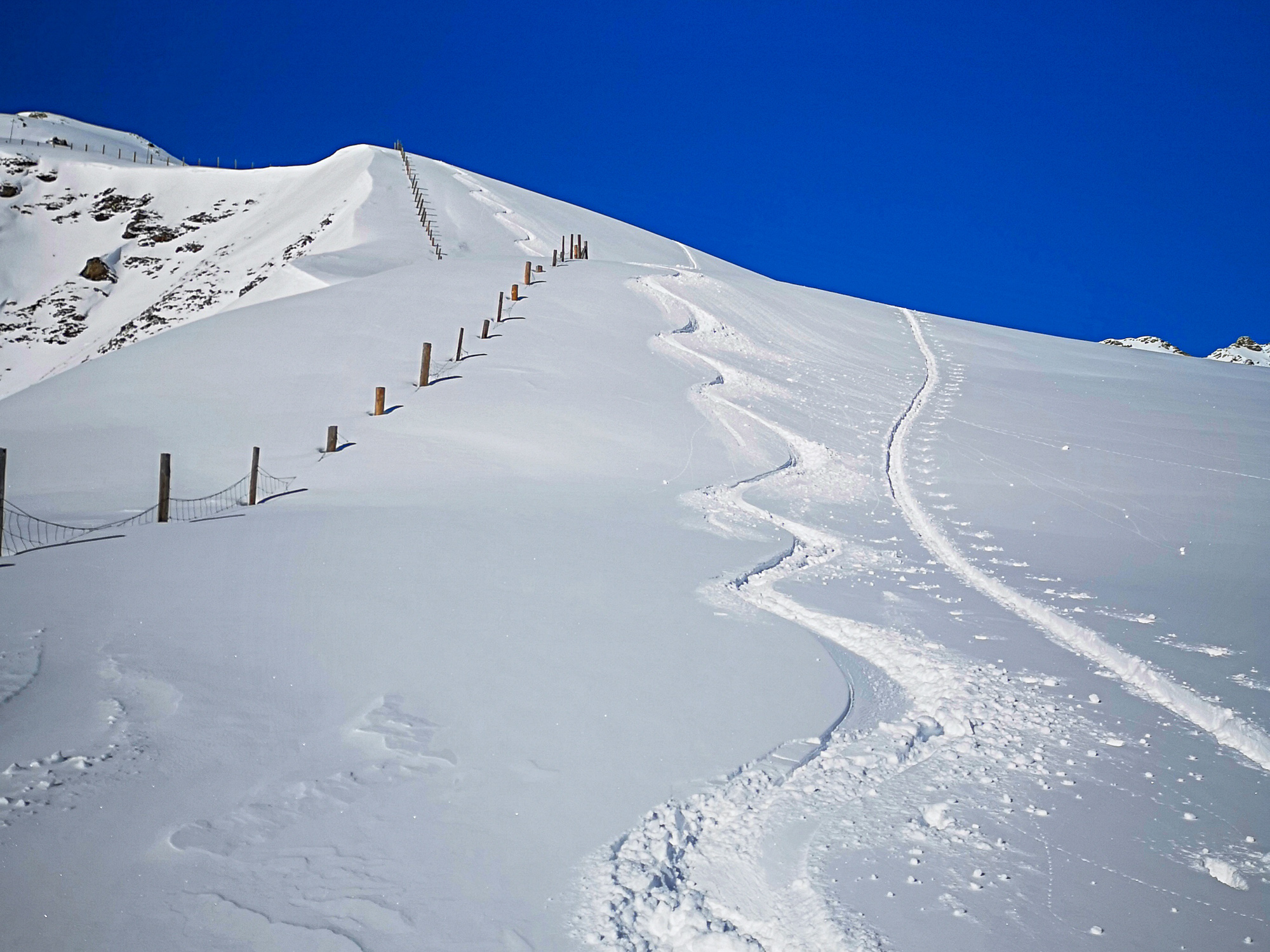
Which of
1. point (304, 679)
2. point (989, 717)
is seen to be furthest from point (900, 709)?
point (304, 679)

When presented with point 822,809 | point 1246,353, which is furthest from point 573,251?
point 1246,353

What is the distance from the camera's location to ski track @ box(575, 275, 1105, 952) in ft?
13.3

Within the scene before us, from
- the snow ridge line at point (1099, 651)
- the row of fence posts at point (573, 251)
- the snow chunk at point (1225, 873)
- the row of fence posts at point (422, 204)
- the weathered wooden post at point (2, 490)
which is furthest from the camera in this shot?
the row of fence posts at point (422, 204)

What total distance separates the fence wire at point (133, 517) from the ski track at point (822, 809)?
740 cm

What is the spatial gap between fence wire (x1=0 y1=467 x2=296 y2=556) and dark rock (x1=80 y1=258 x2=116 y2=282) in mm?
41796

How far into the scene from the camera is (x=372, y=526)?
10180 mm

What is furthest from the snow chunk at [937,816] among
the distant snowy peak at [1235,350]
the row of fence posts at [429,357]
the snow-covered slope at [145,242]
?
the distant snowy peak at [1235,350]

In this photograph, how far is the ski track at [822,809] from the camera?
4.04m

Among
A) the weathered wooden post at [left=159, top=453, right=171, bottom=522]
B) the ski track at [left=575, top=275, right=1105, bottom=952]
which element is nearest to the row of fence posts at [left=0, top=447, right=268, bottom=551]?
the weathered wooden post at [left=159, top=453, right=171, bottom=522]

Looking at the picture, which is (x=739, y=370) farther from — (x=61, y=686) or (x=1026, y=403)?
(x=61, y=686)

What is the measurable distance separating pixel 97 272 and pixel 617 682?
169 feet

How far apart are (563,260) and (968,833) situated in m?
29.7

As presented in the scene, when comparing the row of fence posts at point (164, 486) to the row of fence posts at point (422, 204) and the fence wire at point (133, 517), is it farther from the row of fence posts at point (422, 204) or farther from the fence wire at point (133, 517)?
the row of fence posts at point (422, 204)

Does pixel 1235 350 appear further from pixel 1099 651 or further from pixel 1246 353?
pixel 1099 651
